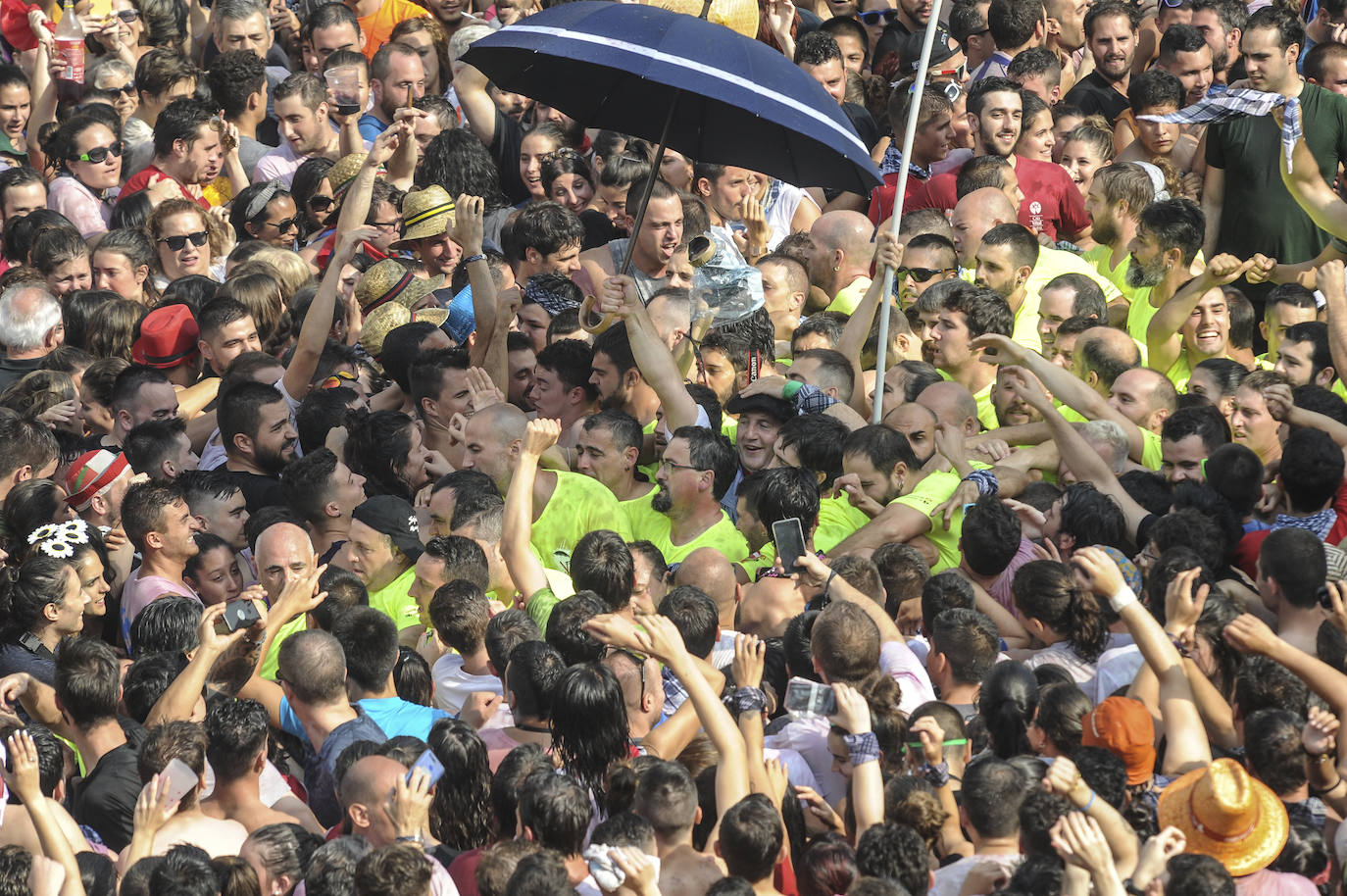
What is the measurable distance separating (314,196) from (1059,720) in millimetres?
6477

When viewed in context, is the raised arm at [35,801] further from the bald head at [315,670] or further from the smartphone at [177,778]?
the bald head at [315,670]

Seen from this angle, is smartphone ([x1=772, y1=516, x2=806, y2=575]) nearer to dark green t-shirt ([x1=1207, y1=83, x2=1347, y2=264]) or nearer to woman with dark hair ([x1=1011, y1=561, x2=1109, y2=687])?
woman with dark hair ([x1=1011, y1=561, x2=1109, y2=687])

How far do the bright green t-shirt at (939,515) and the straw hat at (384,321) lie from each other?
2.85 meters

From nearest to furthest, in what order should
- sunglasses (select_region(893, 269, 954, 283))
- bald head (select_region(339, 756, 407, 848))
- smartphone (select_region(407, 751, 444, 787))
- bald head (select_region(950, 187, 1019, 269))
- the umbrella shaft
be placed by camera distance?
smartphone (select_region(407, 751, 444, 787)) < bald head (select_region(339, 756, 407, 848)) < the umbrella shaft < sunglasses (select_region(893, 269, 954, 283)) < bald head (select_region(950, 187, 1019, 269))

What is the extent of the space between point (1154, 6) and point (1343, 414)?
18.1ft

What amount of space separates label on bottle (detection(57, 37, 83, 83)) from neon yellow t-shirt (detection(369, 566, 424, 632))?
6135mm

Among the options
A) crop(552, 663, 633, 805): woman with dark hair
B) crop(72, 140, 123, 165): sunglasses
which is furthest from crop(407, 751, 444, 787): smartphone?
crop(72, 140, 123, 165): sunglasses

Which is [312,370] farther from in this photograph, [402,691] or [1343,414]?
[1343,414]

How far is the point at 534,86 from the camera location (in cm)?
879

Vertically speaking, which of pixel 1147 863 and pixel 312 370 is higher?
pixel 1147 863

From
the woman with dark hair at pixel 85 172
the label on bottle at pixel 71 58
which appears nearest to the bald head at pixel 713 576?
the woman with dark hair at pixel 85 172

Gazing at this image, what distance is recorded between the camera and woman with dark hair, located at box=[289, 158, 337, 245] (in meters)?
10.8

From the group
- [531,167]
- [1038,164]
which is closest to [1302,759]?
[1038,164]

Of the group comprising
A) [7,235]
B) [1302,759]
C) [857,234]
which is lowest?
[7,235]
